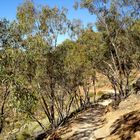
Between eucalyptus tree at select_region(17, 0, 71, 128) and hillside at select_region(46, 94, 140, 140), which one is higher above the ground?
eucalyptus tree at select_region(17, 0, 71, 128)

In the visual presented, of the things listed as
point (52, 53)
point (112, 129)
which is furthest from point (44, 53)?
point (112, 129)

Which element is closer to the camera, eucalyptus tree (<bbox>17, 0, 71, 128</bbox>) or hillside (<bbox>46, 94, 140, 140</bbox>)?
hillside (<bbox>46, 94, 140, 140</bbox>)

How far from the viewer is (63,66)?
49531 millimetres

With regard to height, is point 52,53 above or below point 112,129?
above

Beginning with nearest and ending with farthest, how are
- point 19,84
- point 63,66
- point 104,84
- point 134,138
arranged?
point 19,84 < point 134,138 < point 63,66 < point 104,84

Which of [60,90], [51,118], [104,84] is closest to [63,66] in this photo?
[60,90]

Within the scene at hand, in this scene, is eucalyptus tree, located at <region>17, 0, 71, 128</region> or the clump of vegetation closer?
the clump of vegetation

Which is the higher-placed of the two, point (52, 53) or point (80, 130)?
point (52, 53)

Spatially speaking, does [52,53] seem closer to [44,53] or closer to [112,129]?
[44,53]

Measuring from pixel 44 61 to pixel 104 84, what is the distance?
60.1m

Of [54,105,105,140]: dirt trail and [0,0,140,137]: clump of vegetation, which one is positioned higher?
[0,0,140,137]: clump of vegetation

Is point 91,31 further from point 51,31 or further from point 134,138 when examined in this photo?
point 134,138

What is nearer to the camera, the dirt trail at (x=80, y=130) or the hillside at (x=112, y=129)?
the hillside at (x=112, y=129)

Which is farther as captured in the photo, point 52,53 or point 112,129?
point 52,53
